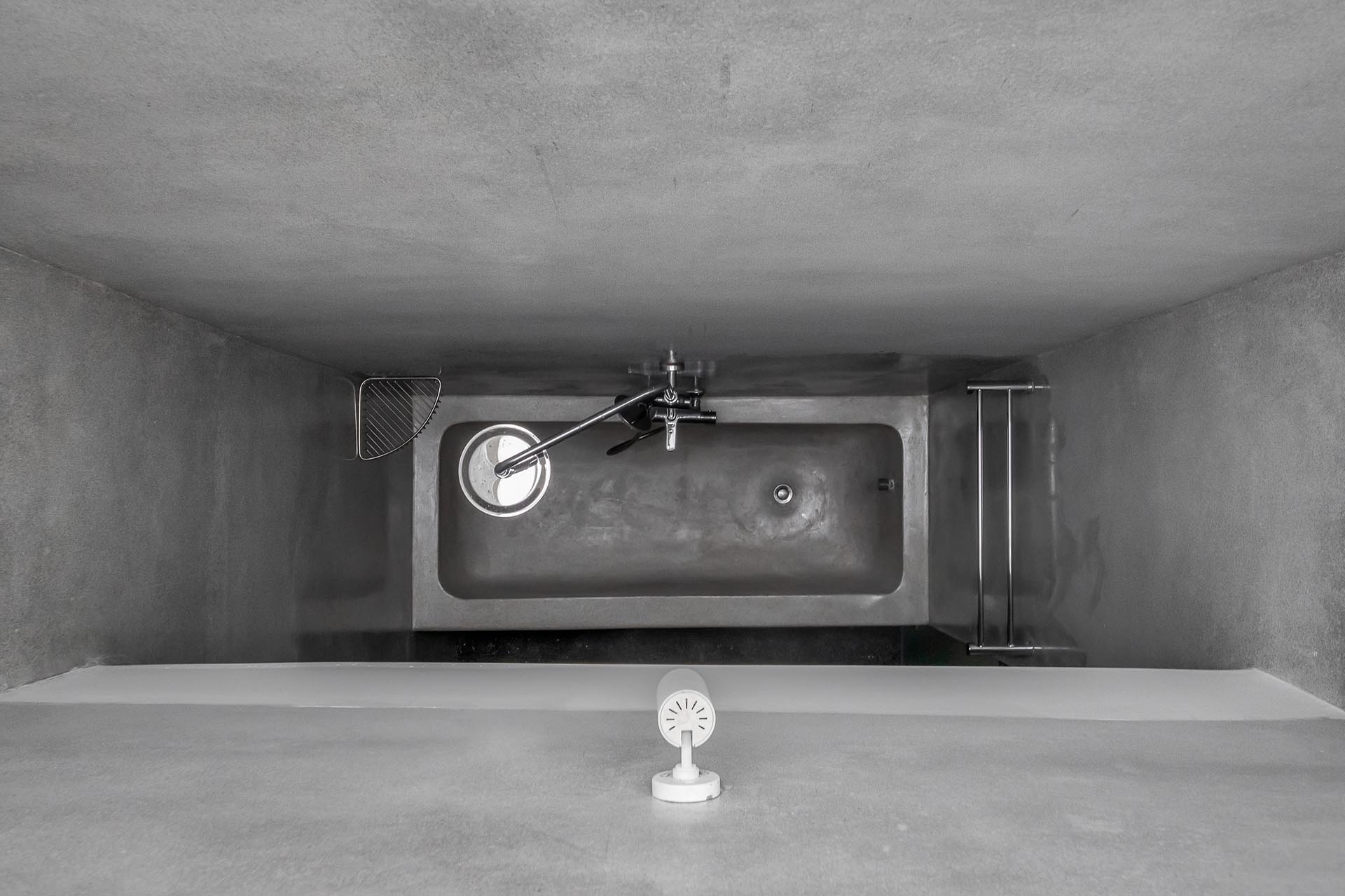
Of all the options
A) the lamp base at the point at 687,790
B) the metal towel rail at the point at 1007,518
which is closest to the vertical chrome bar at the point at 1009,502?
the metal towel rail at the point at 1007,518

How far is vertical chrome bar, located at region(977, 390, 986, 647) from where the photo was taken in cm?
378

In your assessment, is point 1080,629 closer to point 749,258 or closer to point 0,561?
point 749,258

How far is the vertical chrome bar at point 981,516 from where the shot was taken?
378cm

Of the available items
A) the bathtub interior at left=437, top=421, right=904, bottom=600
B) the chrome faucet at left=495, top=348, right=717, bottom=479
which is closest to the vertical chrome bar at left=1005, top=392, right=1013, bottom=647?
the chrome faucet at left=495, top=348, right=717, bottom=479

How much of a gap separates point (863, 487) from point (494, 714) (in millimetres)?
3677

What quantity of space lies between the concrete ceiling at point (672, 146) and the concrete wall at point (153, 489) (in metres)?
0.22

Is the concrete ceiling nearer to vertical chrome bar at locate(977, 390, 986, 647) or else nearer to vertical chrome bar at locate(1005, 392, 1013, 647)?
vertical chrome bar at locate(1005, 392, 1013, 647)

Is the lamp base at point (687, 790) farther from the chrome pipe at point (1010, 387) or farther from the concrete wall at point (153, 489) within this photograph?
the chrome pipe at point (1010, 387)

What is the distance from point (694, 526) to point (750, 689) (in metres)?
3.12

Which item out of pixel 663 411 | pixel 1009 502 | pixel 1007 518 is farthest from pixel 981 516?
pixel 663 411

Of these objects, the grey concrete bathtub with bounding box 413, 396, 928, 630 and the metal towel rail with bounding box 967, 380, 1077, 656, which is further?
the grey concrete bathtub with bounding box 413, 396, 928, 630

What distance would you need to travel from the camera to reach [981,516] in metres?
3.88

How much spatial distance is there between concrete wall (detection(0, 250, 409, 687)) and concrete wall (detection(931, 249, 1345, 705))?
2.69 m

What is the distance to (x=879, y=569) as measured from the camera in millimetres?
5078
